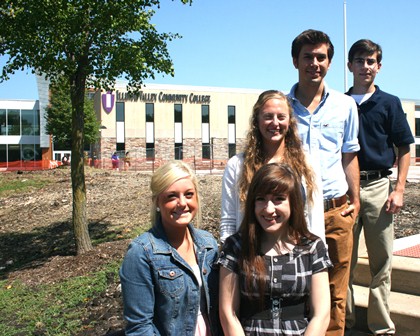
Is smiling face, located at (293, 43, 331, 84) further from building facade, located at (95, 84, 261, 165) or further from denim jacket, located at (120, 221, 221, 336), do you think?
building facade, located at (95, 84, 261, 165)

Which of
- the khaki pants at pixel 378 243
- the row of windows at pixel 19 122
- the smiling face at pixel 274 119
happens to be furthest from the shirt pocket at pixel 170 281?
the row of windows at pixel 19 122

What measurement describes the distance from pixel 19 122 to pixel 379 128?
47.2m

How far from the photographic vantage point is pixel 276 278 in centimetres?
225

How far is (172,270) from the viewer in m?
2.27

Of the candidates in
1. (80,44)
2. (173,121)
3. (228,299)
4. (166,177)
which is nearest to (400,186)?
(228,299)

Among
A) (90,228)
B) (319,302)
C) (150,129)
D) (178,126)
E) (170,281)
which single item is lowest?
(90,228)

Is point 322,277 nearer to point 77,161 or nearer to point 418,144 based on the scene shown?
point 77,161

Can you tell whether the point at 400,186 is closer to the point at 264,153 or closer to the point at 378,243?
the point at 378,243

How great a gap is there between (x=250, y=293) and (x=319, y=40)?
1.63 m

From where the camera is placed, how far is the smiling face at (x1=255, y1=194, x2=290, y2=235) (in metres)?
2.30

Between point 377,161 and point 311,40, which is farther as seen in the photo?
point 377,161

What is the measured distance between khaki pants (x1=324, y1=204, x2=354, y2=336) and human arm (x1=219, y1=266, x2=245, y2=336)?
35.5 inches

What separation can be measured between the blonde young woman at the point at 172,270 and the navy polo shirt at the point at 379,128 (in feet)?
5.54

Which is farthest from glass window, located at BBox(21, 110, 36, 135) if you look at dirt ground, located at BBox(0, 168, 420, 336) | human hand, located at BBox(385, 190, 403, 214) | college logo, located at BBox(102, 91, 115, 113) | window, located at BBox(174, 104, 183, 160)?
human hand, located at BBox(385, 190, 403, 214)
